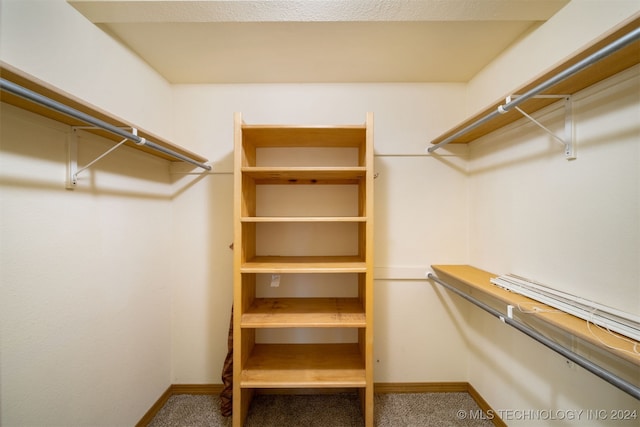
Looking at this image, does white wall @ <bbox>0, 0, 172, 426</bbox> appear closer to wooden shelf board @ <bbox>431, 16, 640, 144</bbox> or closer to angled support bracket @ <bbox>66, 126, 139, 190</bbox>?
angled support bracket @ <bbox>66, 126, 139, 190</bbox>

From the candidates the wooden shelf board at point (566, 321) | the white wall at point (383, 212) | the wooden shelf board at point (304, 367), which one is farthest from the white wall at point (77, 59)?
the wooden shelf board at point (566, 321)

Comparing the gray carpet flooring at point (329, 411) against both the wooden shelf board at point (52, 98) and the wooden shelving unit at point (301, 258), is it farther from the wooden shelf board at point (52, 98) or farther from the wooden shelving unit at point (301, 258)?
the wooden shelf board at point (52, 98)

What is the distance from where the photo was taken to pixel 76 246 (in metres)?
1.08

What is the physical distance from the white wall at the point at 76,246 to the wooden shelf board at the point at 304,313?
73cm

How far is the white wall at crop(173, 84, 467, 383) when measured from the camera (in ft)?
5.76

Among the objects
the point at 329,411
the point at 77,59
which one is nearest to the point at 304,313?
the point at 329,411

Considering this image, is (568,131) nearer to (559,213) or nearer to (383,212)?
(559,213)

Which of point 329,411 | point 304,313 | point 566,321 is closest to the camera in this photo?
point 566,321

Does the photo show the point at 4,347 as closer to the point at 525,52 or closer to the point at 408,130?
the point at 408,130

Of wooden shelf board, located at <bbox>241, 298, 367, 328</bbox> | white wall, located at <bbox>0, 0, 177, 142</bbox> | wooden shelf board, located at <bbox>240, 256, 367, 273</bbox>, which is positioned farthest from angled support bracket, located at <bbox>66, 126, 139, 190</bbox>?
wooden shelf board, located at <bbox>241, 298, 367, 328</bbox>

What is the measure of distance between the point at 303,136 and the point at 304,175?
0.85ft

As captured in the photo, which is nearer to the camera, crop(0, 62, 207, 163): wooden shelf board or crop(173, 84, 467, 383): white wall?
crop(0, 62, 207, 163): wooden shelf board

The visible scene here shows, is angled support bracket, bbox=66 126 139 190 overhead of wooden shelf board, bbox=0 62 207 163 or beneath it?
beneath

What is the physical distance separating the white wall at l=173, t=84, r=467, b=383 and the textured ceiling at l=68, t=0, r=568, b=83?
0.13 meters
